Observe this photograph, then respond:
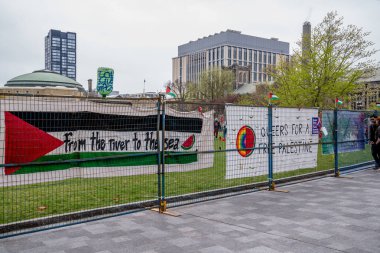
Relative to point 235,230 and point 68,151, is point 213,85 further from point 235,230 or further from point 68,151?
point 235,230

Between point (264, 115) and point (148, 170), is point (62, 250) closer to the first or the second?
point (148, 170)

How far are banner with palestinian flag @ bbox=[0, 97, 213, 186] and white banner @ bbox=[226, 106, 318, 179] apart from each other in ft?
2.24

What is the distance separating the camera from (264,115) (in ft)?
30.5

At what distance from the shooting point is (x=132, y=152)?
7.12 meters

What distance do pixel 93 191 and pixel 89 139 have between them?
259 centimetres

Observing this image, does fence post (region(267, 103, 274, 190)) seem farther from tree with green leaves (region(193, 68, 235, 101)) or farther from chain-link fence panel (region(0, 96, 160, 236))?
tree with green leaves (region(193, 68, 235, 101))

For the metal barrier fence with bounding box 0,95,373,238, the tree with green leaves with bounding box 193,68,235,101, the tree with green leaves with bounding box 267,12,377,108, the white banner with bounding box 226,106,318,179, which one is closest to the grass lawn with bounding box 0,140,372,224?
the metal barrier fence with bounding box 0,95,373,238

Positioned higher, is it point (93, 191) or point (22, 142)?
point (22, 142)

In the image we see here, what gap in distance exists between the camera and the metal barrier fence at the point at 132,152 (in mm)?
5863

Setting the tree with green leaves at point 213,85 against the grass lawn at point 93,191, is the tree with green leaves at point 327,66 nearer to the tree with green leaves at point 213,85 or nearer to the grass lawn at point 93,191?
the grass lawn at point 93,191

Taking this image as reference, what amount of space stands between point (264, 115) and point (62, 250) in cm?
587

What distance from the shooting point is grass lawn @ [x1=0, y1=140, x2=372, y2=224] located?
6.86 m

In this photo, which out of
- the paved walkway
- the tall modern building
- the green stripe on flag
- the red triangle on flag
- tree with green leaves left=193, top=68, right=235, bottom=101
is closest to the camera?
the paved walkway

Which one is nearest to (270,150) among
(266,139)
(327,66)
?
(266,139)
